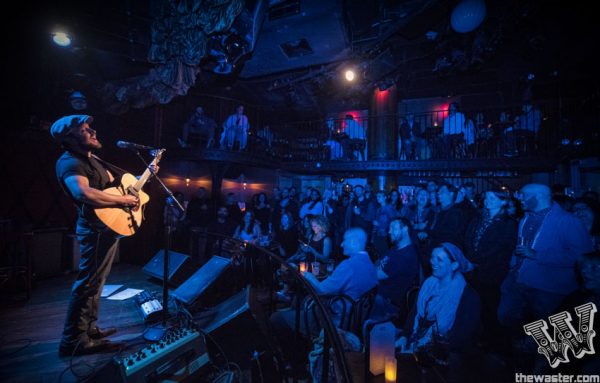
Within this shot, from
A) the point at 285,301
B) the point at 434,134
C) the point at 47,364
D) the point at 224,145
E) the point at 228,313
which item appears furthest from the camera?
the point at 434,134

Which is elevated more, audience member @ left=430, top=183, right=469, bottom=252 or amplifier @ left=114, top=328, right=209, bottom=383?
audience member @ left=430, top=183, right=469, bottom=252

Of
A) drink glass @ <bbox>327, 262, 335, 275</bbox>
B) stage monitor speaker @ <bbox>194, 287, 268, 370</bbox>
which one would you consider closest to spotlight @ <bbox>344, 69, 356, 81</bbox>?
drink glass @ <bbox>327, 262, 335, 275</bbox>

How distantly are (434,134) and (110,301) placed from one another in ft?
33.5

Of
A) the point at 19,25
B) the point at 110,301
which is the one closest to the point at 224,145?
the point at 19,25

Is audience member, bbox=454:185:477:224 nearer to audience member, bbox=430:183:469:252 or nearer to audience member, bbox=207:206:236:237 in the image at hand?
audience member, bbox=430:183:469:252

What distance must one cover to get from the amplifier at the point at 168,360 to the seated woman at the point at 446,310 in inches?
66.6

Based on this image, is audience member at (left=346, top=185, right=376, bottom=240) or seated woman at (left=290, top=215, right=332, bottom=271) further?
audience member at (left=346, top=185, right=376, bottom=240)

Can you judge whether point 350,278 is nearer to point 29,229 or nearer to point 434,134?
point 29,229

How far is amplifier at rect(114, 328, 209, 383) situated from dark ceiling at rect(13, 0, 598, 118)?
4.10 meters

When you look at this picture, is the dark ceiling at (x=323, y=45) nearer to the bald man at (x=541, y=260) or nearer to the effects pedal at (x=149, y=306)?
the effects pedal at (x=149, y=306)

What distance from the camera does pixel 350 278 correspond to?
8.72 feet

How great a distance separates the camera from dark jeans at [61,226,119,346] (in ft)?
8.25

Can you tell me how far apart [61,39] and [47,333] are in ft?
16.4

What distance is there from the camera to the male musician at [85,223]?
242 centimetres
